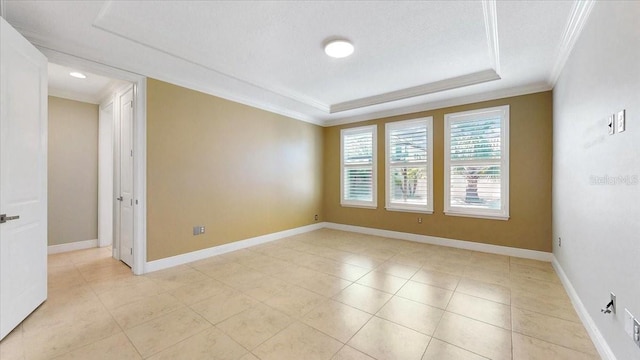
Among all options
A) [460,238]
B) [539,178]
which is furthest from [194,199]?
[539,178]

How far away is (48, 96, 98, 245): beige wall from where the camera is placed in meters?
4.06

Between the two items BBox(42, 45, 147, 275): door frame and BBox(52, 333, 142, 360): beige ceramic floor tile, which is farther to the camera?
BBox(42, 45, 147, 275): door frame

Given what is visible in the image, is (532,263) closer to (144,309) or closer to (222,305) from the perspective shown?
(222,305)

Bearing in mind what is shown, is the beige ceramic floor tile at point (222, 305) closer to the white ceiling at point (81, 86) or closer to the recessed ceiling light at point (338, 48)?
the recessed ceiling light at point (338, 48)

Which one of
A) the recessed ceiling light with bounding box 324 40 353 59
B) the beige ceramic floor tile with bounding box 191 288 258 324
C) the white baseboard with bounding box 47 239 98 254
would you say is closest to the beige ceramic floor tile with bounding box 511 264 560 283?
the beige ceramic floor tile with bounding box 191 288 258 324

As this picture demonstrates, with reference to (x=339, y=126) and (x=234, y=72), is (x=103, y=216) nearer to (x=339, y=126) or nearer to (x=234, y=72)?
(x=234, y=72)

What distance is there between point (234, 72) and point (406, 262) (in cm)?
360

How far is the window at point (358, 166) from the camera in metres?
5.45

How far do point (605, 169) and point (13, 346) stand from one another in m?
4.37

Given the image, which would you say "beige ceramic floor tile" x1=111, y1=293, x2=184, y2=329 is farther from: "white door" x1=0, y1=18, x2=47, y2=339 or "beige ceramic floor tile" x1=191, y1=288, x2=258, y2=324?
"white door" x1=0, y1=18, x2=47, y2=339

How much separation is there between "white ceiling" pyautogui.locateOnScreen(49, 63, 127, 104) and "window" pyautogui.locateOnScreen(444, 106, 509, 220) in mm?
5240

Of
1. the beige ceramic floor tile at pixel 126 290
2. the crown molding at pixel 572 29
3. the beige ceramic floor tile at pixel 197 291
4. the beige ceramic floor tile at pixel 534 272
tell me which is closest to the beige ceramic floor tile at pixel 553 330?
the beige ceramic floor tile at pixel 534 272

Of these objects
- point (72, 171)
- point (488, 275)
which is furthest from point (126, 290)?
point (488, 275)

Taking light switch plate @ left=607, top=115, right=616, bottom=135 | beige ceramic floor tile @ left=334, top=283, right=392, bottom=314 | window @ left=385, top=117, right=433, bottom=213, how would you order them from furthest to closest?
window @ left=385, top=117, right=433, bottom=213, beige ceramic floor tile @ left=334, top=283, right=392, bottom=314, light switch plate @ left=607, top=115, right=616, bottom=135
